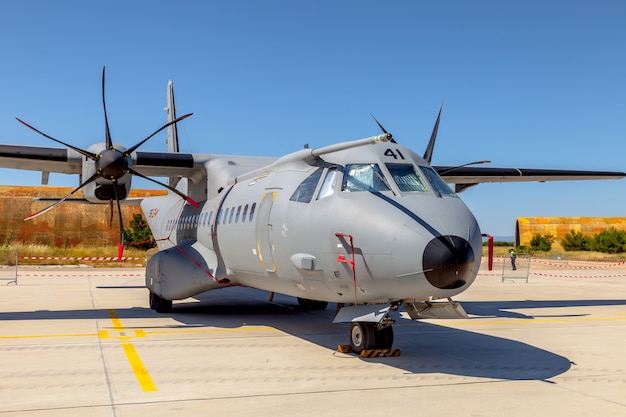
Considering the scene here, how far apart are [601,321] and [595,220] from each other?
54.1m

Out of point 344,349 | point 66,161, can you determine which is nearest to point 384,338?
point 344,349

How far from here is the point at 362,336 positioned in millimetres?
8656

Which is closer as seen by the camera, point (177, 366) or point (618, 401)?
point (618, 401)

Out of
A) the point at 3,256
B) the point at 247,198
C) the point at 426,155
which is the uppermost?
the point at 426,155

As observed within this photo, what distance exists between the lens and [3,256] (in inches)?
1438

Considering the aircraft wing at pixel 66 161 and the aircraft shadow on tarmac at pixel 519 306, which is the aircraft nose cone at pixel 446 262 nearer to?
the aircraft shadow on tarmac at pixel 519 306

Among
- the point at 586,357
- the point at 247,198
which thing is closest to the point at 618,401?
the point at 586,357

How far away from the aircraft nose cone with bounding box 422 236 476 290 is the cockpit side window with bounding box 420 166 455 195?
4.20ft

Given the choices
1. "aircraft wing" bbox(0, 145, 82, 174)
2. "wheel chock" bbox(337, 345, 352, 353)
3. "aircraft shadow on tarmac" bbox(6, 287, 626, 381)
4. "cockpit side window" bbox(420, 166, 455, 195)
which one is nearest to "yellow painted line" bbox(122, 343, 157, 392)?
"aircraft shadow on tarmac" bbox(6, 287, 626, 381)

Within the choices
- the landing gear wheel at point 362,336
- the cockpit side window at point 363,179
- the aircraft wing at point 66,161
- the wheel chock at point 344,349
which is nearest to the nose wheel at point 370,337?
the landing gear wheel at point 362,336

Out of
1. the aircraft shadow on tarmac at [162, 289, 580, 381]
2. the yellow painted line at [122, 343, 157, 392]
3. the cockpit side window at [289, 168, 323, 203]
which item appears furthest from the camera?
the cockpit side window at [289, 168, 323, 203]

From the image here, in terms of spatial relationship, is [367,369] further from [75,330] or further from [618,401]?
[75,330]

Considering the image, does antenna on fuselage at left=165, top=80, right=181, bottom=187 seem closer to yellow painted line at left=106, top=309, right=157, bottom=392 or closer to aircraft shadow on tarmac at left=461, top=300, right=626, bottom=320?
yellow painted line at left=106, top=309, right=157, bottom=392

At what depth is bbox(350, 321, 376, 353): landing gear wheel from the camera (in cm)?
859
